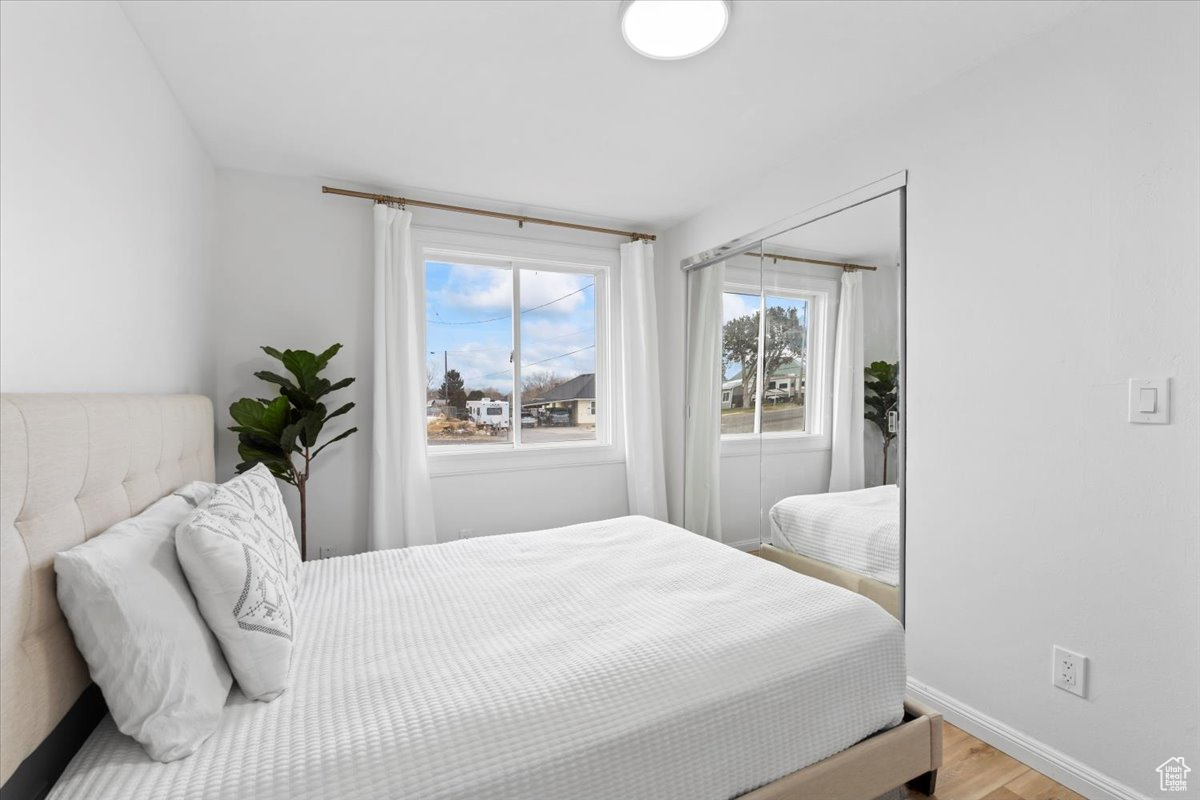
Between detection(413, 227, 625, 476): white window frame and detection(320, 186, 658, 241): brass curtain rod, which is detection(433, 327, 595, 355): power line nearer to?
detection(413, 227, 625, 476): white window frame

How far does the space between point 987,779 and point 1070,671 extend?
17.5 inches

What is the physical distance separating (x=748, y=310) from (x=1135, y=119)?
1857mm

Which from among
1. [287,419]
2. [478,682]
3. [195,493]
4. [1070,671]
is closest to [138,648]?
[478,682]

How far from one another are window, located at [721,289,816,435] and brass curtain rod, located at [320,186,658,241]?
920 mm

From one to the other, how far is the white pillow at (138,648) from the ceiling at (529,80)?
1710 millimetres

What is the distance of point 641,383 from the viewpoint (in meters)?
3.88

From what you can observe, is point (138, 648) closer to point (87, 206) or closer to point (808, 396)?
point (87, 206)

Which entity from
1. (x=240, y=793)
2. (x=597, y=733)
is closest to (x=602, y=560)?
(x=597, y=733)

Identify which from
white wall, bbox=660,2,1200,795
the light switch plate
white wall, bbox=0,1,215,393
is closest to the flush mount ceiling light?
white wall, bbox=660,2,1200,795

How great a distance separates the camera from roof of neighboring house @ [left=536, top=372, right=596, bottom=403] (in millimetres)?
3954

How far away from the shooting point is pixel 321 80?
7.07 ft

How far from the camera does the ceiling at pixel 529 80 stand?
1.81 m

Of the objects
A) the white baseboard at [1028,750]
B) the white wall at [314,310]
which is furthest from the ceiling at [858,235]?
the white wall at [314,310]

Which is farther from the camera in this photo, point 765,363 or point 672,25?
point 765,363
